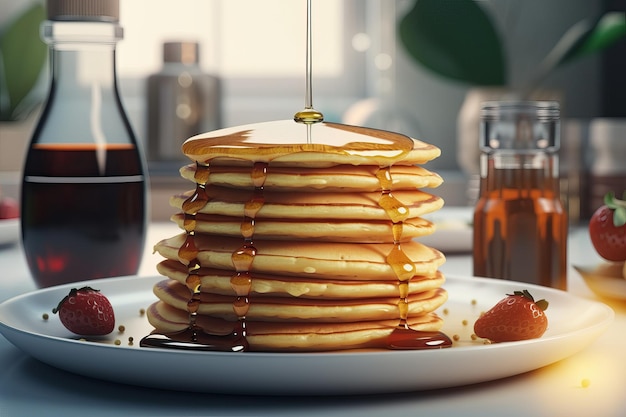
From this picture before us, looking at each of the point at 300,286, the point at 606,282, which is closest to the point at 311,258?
the point at 300,286

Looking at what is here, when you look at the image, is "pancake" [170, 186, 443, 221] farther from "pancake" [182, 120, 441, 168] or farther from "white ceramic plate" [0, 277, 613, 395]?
"white ceramic plate" [0, 277, 613, 395]

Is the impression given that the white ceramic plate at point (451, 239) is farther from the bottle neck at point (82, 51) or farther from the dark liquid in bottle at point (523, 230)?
the bottle neck at point (82, 51)

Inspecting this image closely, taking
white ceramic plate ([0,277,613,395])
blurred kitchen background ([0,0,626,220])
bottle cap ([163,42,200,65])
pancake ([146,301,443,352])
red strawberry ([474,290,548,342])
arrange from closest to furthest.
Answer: white ceramic plate ([0,277,613,395]) < pancake ([146,301,443,352]) < red strawberry ([474,290,548,342]) < bottle cap ([163,42,200,65]) < blurred kitchen background ([0,0,626,220])

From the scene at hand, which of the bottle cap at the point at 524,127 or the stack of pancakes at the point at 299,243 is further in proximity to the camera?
the bottle cap at the point at 524,127

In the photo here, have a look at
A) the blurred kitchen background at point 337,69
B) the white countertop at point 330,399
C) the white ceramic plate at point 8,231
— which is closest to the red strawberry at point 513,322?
the white countertop at point 330,399

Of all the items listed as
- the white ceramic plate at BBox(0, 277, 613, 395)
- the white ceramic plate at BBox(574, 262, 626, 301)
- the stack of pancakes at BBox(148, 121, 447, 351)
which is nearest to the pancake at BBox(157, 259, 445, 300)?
the stack of pancakes at BBox(148, 121, 447, 351)

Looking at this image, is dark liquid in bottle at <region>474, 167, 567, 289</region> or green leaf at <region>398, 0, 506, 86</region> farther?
green leaf at <region>398, 0, 506, 86</region>

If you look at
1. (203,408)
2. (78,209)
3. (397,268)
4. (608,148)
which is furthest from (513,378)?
(608,148)

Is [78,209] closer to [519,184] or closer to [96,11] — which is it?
[96,11]
